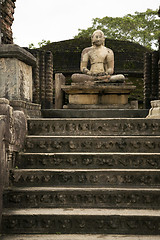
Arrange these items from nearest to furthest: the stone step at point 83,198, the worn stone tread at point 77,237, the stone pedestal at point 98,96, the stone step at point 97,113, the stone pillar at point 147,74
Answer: the worn stone tread at point 77,237 < the stone step at point 83,198 < the stone step at point 97,113 < the stone pedestal at point 98,96 < the stone pillar at point 147,74

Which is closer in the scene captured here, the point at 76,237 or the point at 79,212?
the point at 76,237

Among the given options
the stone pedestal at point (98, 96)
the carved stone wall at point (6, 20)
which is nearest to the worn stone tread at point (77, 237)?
the stone pedestal at point (98, 96)

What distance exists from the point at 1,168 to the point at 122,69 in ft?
44.4

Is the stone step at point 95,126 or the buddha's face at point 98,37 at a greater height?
the buddha's face at point 98,37

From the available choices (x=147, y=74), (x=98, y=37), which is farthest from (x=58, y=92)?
(x=147, y=74)

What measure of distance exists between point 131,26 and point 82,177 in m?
24.1

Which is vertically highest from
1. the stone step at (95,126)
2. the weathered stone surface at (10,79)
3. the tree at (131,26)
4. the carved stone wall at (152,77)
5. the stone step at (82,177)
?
the tree at (131,26)

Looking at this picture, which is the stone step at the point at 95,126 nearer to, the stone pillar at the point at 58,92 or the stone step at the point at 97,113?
the stone step at the point at 97,113

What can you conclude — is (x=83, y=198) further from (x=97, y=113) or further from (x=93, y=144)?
(x=97, y=113)

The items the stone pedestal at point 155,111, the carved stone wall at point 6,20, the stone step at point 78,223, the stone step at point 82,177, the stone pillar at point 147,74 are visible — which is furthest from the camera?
the stone pillar at point 147,74

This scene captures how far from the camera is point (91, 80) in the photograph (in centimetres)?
726

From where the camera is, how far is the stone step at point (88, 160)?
3.48 m

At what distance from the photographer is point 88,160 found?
351 centimetres

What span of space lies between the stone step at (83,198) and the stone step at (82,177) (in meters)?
0.18
